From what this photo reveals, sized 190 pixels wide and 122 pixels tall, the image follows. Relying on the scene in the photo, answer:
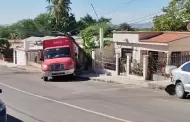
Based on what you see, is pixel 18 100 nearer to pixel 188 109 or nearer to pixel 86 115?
pixel 86 115

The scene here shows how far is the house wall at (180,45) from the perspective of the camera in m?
27.1

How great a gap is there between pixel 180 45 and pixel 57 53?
893 centimetres

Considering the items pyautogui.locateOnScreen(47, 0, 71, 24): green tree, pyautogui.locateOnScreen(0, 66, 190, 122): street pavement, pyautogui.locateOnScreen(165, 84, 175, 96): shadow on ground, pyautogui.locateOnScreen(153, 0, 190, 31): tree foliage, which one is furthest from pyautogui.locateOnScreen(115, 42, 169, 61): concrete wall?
pyautogui.locateOnScreen(47, 0, 71, 24): green tree

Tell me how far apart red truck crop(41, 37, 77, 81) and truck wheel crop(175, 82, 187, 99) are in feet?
44.2

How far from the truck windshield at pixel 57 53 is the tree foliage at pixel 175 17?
47.5 ft

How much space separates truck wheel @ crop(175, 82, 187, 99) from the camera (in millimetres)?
15822

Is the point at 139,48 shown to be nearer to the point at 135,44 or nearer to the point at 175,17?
the point at 135,44

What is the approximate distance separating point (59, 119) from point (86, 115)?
3.29ft

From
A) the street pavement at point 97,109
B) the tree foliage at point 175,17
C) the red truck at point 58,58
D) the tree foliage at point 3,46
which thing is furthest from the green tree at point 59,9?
the street pavement at point 97,109

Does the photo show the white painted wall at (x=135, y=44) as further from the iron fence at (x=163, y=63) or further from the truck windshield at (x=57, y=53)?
the truck windshield at (x=57, y=53)

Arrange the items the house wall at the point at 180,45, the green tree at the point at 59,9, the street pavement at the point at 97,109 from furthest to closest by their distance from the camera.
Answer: the green tree at the point at 59,9
the house wall at the point at 180,45
the street pavement at the point at 97,109

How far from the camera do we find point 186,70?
15.7 metres

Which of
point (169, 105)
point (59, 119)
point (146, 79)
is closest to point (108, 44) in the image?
point (146, 79)

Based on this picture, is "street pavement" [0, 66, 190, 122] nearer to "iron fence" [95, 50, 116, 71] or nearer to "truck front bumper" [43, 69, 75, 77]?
"truck front bumper" [43, 69, 75, 77]
